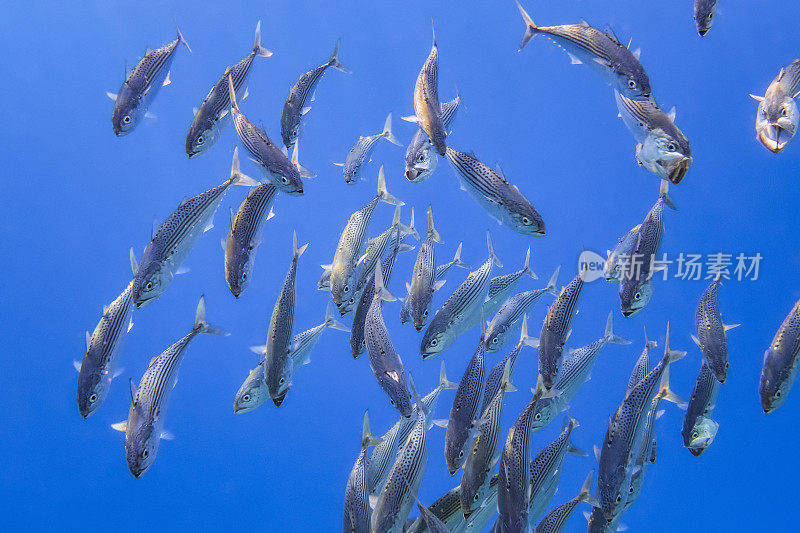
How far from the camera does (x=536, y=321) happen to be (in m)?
7.15

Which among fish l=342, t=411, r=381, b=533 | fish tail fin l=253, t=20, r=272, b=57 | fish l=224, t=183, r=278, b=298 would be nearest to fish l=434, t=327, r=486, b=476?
fish l=342, t=411, r=381, b=533

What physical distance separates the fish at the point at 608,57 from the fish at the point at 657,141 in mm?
67

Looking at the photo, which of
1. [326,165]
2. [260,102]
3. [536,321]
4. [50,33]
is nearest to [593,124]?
[536,321]

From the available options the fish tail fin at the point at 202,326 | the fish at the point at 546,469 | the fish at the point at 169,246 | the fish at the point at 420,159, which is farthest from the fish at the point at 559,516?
the fish at the point at 169,246

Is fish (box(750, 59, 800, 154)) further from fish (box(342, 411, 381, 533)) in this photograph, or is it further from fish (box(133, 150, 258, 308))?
fish (box(133, 150, 258, 308))

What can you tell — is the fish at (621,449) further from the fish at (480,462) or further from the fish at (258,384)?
the fish at (258,384)

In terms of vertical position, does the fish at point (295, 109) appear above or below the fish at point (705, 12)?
above

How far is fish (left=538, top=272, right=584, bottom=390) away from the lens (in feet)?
8.94

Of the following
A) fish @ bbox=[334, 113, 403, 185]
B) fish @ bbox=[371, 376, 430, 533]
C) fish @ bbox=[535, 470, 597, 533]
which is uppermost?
fish @ bbox=[334, 113, 403, 185]

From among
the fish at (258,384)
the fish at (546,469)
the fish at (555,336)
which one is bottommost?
the fish at (546,469)

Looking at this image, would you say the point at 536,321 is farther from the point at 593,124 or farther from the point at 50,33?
the point at 50,33

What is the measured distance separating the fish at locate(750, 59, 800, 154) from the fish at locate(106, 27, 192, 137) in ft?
9.94

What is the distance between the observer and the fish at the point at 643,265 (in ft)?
9.02

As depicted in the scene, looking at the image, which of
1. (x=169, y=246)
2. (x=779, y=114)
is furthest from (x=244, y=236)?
(x=779, y=114)
